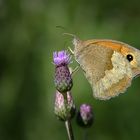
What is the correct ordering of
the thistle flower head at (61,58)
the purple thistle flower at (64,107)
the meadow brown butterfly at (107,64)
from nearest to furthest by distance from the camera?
the purple thistle flower at (64,107) < the meadow brown butterfly at (107,64) < the thistle flower head at (61,58)

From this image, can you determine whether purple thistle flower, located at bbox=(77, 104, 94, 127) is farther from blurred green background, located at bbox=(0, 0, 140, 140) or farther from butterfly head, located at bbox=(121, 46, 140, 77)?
blurred green background, located at bbox=(0, 0, 140, 140)

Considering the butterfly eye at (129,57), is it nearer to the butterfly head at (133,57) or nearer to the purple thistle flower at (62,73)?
the butterfly head at (133,57)

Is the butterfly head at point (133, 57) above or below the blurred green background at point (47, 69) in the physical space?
below

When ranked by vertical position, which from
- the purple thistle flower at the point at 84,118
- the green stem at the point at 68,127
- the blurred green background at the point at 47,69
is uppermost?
the blurred green background at the point at 47,69

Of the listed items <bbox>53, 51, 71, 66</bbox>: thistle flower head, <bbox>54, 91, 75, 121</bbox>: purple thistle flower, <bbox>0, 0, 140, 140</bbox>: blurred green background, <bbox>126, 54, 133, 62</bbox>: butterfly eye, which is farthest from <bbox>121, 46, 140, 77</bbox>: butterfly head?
<bbox>0, 0, 140, 140</bbox>: blurred green background

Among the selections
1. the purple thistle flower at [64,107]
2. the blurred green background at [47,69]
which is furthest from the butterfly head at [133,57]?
the blurred green background at [47,69]

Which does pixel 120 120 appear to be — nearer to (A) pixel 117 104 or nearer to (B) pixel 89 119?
(A) pixel 117 104

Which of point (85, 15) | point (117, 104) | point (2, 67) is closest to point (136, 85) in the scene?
point (117, 104)

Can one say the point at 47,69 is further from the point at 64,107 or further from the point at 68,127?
the point at 68,127
